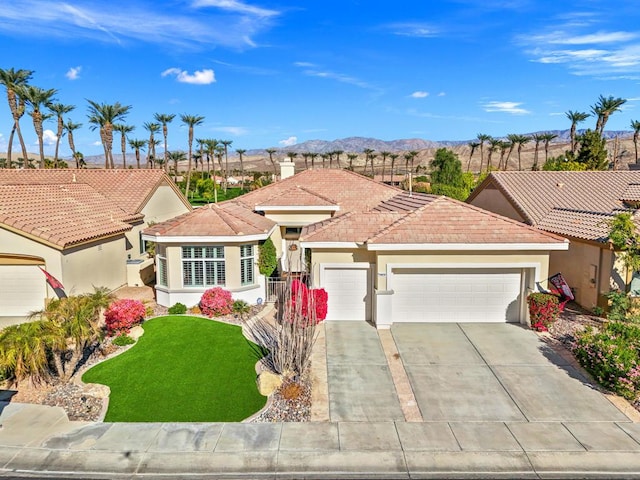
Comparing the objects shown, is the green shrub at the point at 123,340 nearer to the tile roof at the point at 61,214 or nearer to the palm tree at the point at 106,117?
the tile roof at the point at 61,214

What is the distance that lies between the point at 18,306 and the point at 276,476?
1383 cm

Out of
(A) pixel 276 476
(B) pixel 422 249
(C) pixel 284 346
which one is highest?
(B) pixel 422 249

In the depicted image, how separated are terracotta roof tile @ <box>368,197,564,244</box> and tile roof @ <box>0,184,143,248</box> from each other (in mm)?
11784

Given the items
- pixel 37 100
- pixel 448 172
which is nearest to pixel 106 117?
pixel 37 100

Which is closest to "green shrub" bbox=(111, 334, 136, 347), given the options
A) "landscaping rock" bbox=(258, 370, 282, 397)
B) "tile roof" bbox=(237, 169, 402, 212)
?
"landscaping rock" bbox=(258, 370, 282, 397)

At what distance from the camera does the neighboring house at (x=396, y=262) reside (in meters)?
15.9

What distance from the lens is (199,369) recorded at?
12930 millimetres

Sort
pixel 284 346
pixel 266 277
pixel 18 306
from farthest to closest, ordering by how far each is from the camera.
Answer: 1. pixel 266 277
2. pixel 18 306
3. pixel 284 346

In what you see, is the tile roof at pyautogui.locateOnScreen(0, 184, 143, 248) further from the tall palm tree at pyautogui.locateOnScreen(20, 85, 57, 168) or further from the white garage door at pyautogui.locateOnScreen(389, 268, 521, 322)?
the tall palm tree at pyautogui.locateOnScreen(20, 85, 57, 168)

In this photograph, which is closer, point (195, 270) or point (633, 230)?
point (633, 230)

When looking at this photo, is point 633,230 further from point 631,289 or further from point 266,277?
point 266,277

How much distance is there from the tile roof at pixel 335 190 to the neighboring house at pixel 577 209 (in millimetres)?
6139

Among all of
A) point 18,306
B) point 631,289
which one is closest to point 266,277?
point 18,306

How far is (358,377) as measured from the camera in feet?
→ 40.5
